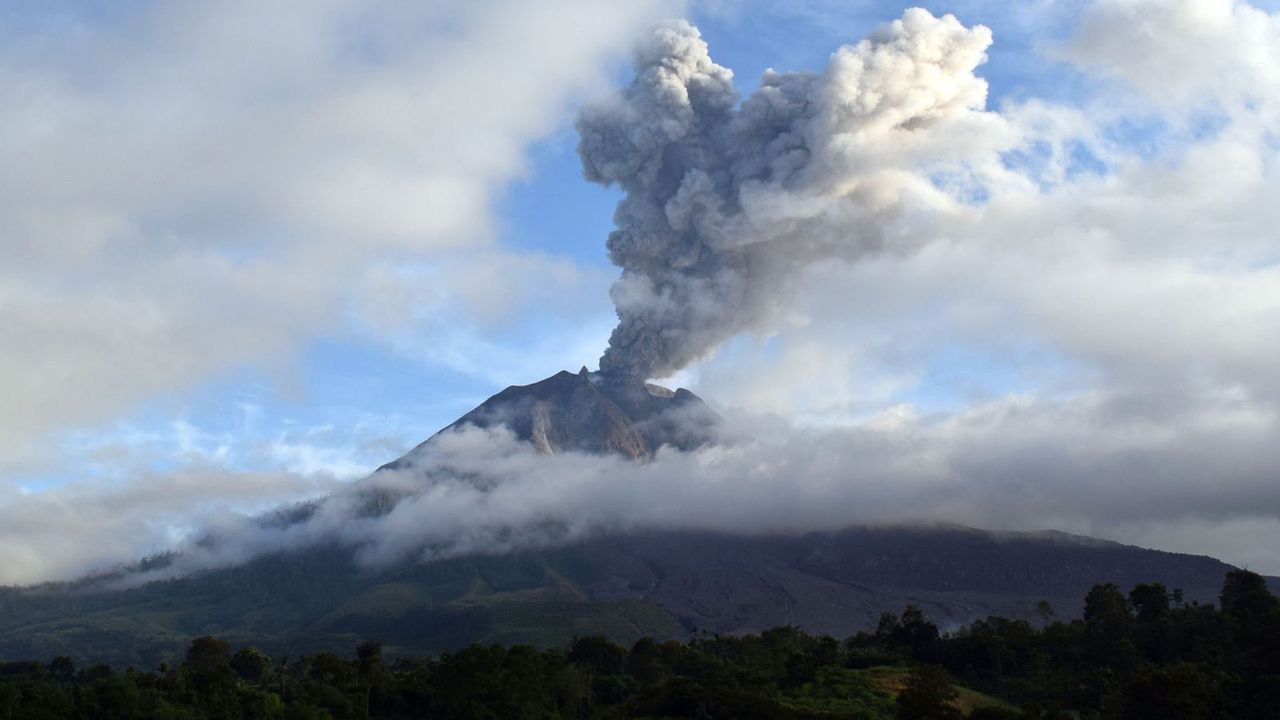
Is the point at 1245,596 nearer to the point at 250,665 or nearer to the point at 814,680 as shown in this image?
the point at 814,680

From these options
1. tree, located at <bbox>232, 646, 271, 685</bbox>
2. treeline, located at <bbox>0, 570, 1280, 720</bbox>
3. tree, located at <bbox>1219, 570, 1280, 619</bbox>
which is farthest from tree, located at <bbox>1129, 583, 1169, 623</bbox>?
tree, located at <bbox>232, 646, 271, 685</bbox>

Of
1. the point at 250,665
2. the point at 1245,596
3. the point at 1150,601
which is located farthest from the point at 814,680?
the point at 250,665

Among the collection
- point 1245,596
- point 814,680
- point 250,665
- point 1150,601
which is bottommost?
point 250,665

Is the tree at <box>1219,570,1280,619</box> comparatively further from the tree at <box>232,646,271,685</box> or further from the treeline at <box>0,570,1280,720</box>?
the tree at <box>232,646,271,685</box>

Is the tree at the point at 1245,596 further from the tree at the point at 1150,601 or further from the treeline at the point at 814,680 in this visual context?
the tree at the point at 1150,601

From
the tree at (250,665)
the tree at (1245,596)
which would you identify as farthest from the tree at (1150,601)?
the tree at (250,665)

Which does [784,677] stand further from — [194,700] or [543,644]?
[543,644]

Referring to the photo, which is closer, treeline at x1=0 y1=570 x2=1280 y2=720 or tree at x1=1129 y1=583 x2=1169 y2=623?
treeline at x1=0 y1=570 x2=1280 y2=720

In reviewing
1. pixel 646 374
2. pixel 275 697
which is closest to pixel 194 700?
pixel 275 697
